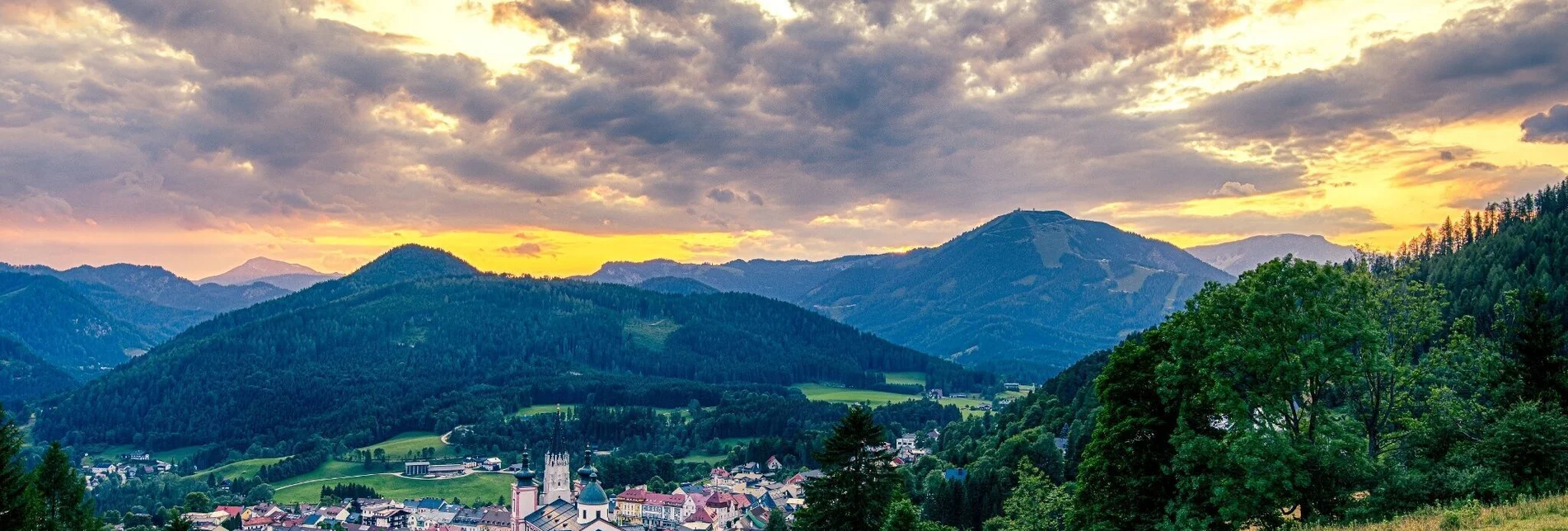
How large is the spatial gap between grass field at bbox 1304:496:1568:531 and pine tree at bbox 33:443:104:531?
48.5 metres

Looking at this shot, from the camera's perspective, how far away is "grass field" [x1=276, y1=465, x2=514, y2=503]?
183 meters

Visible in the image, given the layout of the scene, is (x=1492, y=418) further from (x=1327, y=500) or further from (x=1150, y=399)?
(x=1150, y=399)

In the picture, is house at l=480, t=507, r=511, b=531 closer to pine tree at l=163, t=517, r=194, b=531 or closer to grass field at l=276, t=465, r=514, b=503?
grass field at l=276, t=465, r=514, b=503

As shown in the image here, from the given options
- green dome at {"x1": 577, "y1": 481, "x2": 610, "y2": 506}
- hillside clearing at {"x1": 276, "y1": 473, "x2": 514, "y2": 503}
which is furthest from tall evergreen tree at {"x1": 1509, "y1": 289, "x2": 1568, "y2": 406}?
hillside clearing at {"x1": 276, "y1": 473, "x2": 514, "y2": 503}

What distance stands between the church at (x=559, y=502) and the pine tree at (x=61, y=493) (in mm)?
52690

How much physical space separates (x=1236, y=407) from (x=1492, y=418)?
35.9 ft

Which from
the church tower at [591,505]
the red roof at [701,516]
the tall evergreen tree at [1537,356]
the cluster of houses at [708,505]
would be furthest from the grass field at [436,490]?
the tall evergreen tree at [1537,356]

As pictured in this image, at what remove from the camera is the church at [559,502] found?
3969 inches

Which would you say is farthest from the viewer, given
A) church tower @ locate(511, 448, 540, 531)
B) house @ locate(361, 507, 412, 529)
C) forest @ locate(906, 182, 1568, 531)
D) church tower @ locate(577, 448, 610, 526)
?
house @ locate(361, 507, 412, 529)

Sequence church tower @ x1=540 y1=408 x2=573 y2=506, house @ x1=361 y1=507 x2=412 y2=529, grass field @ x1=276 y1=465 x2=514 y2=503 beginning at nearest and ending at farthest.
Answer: church tower @ x1=540 y1=408 x2=573 y2=506
house @ x1=361 y1=507 x2=412 y2=529
grass field @ x1=276 y1=465 x2=514 y2=503

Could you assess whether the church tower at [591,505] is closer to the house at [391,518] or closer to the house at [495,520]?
the house at [495,520]

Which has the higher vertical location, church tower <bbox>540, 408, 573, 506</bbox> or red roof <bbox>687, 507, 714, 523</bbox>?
church tower <bbox>540, 408, 573, 506</bbox>

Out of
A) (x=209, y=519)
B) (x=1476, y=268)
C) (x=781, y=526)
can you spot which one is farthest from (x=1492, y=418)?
(x=209, y=519)

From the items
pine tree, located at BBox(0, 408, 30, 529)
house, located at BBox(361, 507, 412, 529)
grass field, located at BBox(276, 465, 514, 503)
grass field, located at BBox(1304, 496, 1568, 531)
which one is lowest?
house, located at BBox(361, 507, 412, 529)
